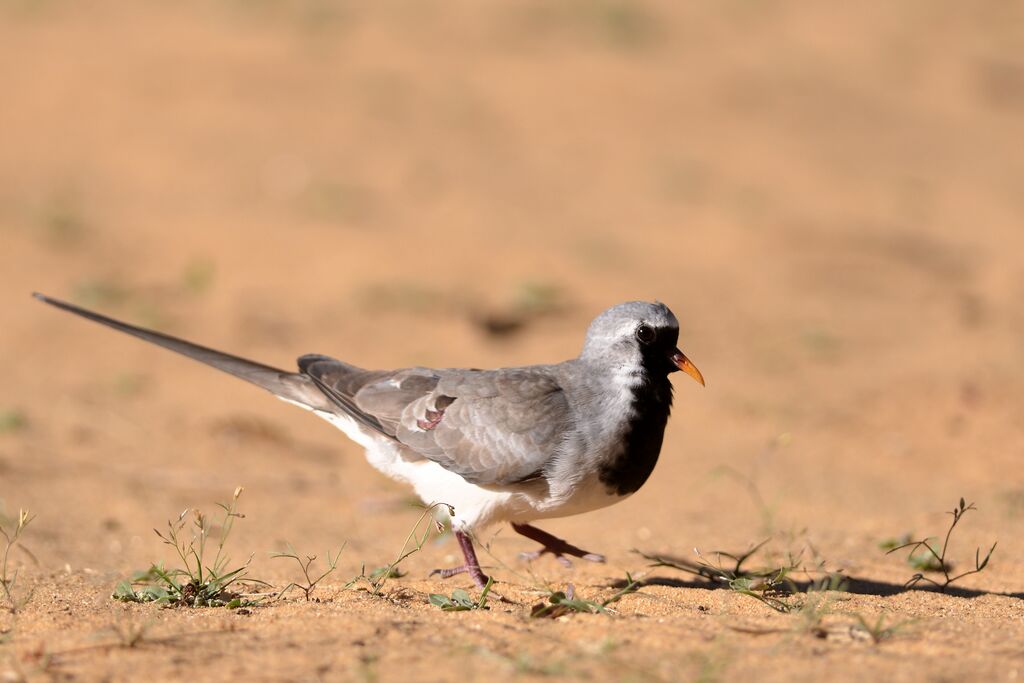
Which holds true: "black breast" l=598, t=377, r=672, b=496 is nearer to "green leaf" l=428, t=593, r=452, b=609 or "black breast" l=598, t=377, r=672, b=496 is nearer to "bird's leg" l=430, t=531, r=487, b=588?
"bird's leg" l=430, t=531, r=487, b=588

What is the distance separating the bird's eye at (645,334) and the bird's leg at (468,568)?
104 centimetres

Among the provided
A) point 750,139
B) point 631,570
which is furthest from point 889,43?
point 631,570

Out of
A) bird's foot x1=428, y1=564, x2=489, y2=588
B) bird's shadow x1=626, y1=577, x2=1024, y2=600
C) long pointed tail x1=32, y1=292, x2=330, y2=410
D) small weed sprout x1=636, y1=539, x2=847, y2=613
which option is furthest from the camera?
long pointed tail x1=32, y1=292, x2=330, y2=410

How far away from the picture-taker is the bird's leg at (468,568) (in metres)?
4.39

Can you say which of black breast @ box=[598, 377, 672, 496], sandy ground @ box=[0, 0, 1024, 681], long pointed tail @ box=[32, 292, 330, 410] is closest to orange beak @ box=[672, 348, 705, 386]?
black breast @ box=[598, 377, 672, 496]

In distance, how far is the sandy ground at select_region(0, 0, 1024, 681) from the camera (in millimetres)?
3666

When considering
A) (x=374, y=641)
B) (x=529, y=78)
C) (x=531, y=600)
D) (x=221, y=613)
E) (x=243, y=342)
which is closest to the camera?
(x=374, y=641)

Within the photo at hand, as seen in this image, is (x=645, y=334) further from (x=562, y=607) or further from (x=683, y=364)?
(x=562, y=607)

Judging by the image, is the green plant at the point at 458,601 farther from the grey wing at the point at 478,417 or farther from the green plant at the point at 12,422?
the green plant at the point at 12,422

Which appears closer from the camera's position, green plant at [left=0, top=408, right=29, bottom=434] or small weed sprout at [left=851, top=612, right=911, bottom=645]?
small weed sprout at [left=851, top=612, right=911, bottom=645]

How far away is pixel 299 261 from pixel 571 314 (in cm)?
260

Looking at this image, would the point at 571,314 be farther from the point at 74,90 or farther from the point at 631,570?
the point at 74,90

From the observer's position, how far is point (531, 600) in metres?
4.17

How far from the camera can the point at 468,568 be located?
442 cm
